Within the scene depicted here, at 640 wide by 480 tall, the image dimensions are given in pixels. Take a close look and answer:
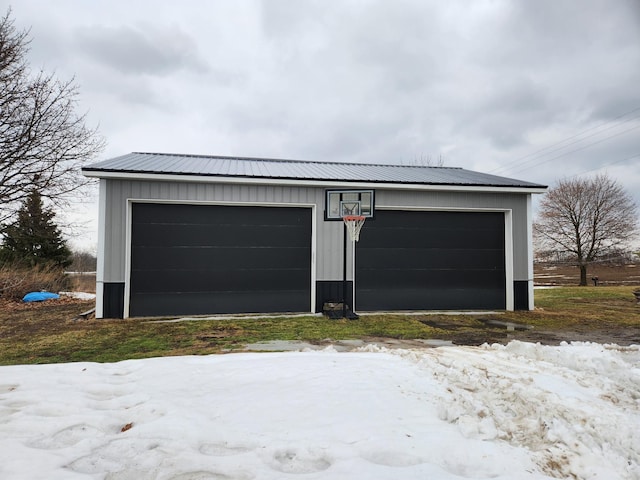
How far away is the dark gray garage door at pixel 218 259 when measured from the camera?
24.7ft

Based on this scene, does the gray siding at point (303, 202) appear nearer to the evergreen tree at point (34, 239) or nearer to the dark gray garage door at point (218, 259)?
the dark gray garage door at point (218, 259)

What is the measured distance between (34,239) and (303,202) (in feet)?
49.1

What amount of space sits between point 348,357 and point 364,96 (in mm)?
12045

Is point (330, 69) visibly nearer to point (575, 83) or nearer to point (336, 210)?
point (336, 210)

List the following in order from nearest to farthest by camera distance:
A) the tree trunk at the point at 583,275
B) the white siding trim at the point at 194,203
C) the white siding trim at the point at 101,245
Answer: the white siding trim at the point at 101,245 → the white siding trim at the point at 194,203 → the tree trunk at the point at 583,275

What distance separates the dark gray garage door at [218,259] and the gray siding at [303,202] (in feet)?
0.83

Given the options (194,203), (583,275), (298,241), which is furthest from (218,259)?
(583,275)

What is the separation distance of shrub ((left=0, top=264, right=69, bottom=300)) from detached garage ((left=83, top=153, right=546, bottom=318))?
660 cm

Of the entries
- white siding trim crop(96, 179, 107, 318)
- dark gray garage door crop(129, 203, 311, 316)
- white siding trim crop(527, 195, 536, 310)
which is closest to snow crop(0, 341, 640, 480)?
white siding trim crop(96, 179, 107, 318)

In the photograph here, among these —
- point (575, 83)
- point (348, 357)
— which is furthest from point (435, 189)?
point (575, 83)

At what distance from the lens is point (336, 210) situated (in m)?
7.91

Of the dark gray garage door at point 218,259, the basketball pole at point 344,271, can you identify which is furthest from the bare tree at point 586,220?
the dark gray garage door at point 218,259

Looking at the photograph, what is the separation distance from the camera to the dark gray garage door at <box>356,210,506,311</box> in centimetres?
834

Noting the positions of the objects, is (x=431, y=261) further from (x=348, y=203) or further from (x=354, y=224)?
(x=348, y=203)
